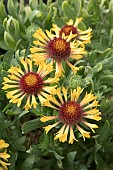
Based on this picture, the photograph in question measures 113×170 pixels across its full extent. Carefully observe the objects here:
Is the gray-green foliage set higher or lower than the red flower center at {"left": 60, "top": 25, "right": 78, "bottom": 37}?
lower

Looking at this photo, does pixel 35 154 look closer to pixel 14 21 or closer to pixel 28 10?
pixel 14 21

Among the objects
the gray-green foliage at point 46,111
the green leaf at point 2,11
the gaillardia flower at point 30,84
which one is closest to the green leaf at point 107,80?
the gray-green foliage at point 46,111

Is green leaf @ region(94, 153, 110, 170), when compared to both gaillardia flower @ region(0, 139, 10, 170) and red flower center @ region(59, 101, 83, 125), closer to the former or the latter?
red flower center @ region(59, 101, 83, 125)

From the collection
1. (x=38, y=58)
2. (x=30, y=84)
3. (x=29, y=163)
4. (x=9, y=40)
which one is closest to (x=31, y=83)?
(x=30, y=84)

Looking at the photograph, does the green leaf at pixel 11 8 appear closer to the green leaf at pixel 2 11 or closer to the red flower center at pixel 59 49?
the green leaf at pixel 2 11

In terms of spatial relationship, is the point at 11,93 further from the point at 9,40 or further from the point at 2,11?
the point at 2,11

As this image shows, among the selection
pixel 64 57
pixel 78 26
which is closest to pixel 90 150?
pixel 64 57

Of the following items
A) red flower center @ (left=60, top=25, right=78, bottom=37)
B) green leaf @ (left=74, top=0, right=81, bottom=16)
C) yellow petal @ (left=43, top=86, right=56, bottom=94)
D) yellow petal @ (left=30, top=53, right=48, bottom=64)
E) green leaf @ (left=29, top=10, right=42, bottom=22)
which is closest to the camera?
yellow petal @ (left=43, top=86, right=56, bottom=94)

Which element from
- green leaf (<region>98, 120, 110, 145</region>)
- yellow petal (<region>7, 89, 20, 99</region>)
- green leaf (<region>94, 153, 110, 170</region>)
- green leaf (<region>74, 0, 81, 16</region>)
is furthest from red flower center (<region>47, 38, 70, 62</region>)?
green leaf (<region>74, 0, 81, 16</region>)
